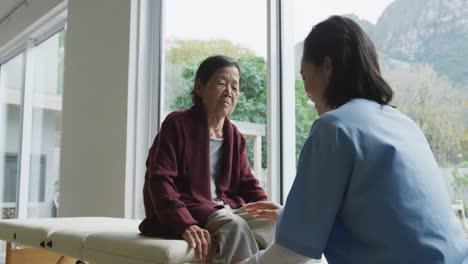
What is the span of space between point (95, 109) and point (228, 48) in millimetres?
1181

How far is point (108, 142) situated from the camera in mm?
3209

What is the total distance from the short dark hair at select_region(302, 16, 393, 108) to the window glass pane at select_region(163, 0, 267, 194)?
1.39 metres

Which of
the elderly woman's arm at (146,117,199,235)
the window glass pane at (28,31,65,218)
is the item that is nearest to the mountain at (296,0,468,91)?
the elderly woman's arm at (146,117,199,235)

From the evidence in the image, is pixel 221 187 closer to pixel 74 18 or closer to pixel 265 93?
pixel 265 93

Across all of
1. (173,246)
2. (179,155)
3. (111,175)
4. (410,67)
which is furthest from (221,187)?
(111,175)

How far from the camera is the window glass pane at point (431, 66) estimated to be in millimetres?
1740

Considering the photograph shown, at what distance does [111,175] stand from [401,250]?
2.54 meters

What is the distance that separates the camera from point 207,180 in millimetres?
1503

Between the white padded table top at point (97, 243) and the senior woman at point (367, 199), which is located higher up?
the senior woman at point (367, 199)

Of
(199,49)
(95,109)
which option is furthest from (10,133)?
(199,49)

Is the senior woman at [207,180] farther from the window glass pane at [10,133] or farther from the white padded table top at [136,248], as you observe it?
the window glass pane at [10,133]

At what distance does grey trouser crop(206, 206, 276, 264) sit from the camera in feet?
4.30

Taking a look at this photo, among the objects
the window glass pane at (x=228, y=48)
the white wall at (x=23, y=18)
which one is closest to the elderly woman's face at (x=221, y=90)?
the window glass pane at (x=228, y=48)

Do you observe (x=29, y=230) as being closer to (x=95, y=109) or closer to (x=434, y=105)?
(x=95, y=109)
